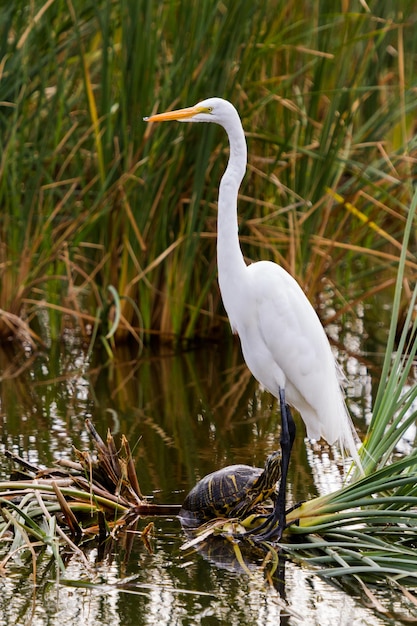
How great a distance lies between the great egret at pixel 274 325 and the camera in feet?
14.0

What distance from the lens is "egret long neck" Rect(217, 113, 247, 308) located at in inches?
166

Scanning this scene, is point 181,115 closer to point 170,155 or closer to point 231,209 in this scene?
point 231,209

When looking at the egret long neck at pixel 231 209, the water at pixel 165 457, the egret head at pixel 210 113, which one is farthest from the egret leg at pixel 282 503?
the egret head at pixel 210 113

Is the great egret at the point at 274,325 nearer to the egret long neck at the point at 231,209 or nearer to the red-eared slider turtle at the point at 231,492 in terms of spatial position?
the egret long neck at the point at 231,209

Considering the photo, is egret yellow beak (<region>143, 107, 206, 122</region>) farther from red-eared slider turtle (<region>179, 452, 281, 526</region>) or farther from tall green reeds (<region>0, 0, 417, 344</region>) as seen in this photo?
tall green reeds (<region>0, 0, 417, 344</region>)

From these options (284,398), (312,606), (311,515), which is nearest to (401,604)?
(312,606)

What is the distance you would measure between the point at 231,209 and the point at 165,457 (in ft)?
4.58

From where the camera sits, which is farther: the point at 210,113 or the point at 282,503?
the point at 210,113

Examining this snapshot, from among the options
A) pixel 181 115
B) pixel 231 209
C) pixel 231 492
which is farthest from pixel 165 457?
pixel 181 115

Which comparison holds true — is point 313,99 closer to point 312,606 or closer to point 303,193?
point 303,193

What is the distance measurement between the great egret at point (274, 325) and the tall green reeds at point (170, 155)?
74.7 inches

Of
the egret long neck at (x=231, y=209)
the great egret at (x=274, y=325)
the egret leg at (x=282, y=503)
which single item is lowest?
the egret leg at (x=282, y=503)

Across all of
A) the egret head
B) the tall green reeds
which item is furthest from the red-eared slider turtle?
the tall green reeds

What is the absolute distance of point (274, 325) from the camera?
435 centimetres
